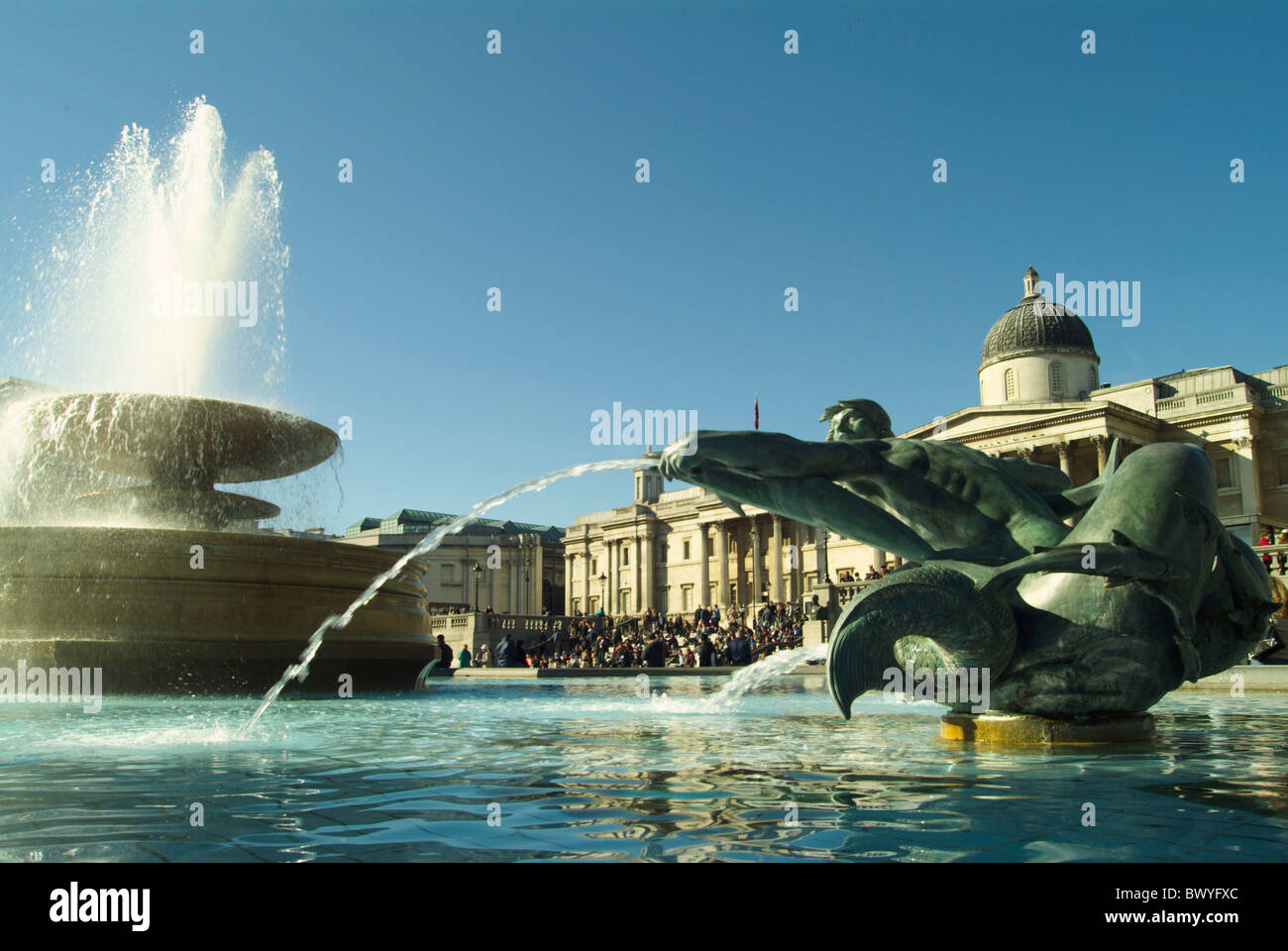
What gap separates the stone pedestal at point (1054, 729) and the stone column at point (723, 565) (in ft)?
217

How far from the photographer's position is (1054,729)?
5.13 m

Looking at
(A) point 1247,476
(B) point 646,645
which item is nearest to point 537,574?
(A) point 1247,476

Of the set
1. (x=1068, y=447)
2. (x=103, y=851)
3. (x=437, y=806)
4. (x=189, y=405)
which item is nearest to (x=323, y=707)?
(x=189, y=405)

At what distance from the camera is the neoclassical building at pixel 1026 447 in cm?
4888

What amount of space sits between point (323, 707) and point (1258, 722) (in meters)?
7.37

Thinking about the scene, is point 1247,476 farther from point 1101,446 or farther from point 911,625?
point 911,625

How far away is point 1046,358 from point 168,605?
5481 centimetres

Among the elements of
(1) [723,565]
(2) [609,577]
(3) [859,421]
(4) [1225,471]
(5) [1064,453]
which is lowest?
(2) [609,577]

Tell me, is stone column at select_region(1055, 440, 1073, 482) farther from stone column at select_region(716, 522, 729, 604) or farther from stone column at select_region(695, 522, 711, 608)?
stone column at select_region(695, 522, 711, 608)

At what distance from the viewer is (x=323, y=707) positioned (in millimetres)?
9578

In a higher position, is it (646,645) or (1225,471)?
(1225,471)

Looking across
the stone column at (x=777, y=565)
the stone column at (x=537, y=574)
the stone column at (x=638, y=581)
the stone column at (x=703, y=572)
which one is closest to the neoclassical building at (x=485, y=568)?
the stone column at (x=537, y=574)
